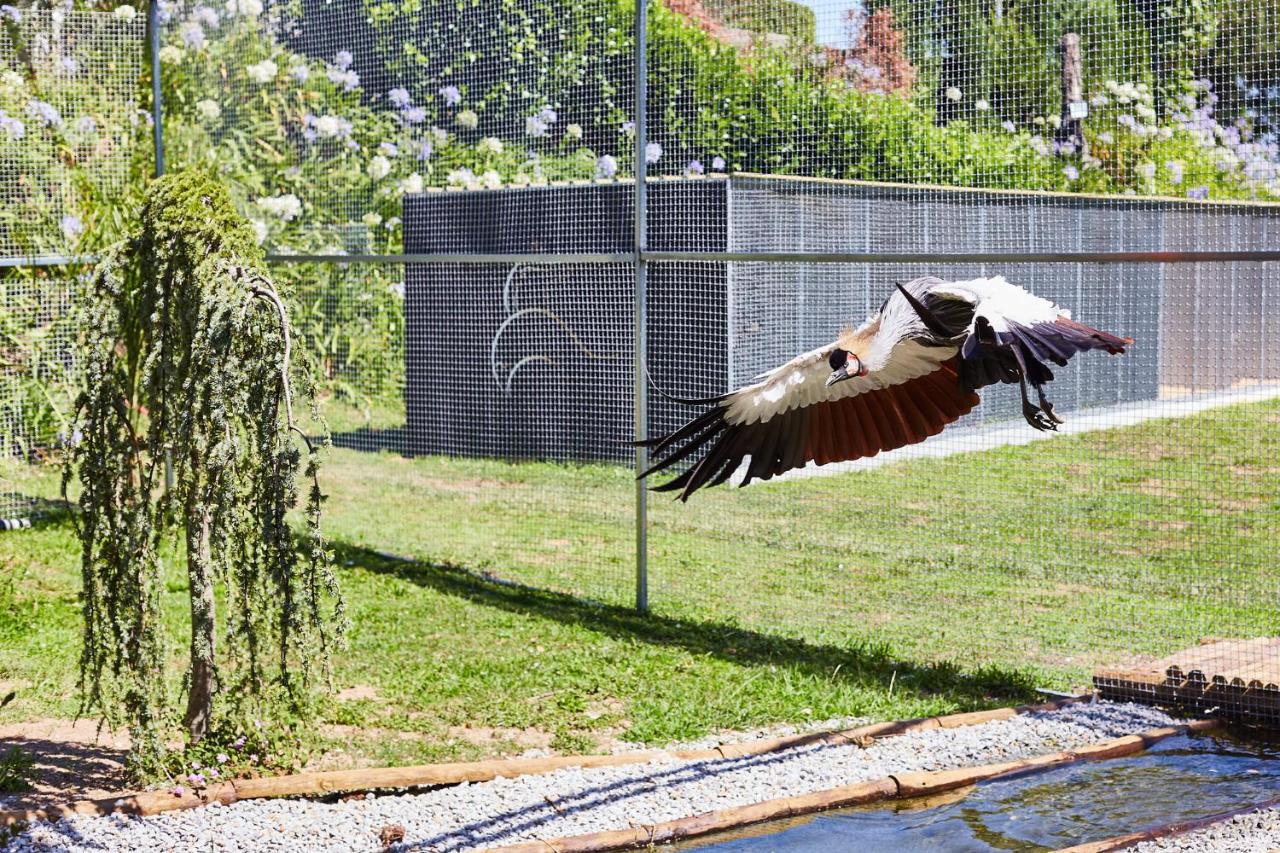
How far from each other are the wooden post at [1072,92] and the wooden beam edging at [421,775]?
2.21m

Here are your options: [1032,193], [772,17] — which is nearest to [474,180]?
[772,17]

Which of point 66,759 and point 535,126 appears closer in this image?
point 66,759

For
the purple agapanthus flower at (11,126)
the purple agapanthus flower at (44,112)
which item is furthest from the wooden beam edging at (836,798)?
the purple agapanthus flower at (44,112)

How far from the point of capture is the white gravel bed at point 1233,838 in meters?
3.71

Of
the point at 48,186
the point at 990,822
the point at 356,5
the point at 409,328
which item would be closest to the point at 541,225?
the point at 409,328

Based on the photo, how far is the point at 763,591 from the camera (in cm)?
689

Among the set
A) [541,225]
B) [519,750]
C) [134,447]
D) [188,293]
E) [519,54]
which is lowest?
[519,750]

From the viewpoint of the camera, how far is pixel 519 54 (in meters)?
7.20

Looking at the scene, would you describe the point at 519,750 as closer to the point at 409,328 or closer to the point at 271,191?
the point at 409,328

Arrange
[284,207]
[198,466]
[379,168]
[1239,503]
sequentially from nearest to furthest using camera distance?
[198,466], [1239,503], [379,168], [284,207]

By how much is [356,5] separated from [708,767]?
17.1 ft

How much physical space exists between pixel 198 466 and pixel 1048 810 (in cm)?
283

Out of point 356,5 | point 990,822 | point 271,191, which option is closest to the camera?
point 990,822

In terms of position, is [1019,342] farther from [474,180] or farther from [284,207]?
[284,207]
